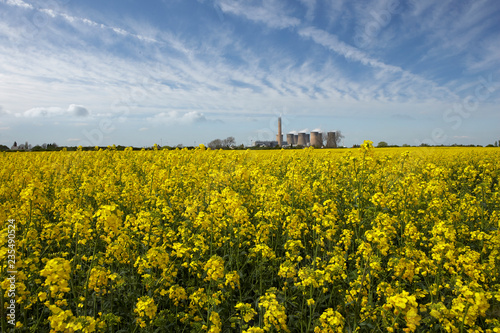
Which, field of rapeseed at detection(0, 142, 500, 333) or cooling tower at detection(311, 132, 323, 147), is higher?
cooling tower at detection(311, 132, 323, 147)

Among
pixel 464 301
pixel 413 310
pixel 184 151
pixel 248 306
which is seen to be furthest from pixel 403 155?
pixel 184 151

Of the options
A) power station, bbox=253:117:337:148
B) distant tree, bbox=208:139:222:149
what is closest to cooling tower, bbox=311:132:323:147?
power station, bbox=253:117:337:148

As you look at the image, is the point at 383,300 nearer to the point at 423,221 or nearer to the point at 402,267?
the point at 402,267

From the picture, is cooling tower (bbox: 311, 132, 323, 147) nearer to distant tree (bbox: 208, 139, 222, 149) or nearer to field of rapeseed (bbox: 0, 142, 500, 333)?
distant tree (bbox: 208, 139, 222, 149)

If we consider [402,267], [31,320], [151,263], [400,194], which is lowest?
[31,320]

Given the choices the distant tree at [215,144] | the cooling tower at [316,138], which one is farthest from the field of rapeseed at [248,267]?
the cooling tower at [316,138]

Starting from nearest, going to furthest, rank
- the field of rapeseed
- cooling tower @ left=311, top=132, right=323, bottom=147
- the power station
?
Result: the field of rapeseed < the power station < cooling tower @ left=311, top=132, right=323, bottom=147

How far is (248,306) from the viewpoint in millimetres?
2373

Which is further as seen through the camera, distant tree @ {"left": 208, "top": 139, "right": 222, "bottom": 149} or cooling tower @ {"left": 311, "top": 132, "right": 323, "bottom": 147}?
cooling tower @ {"left": 311, "top": 132, "right": 323, "bottom": 147}

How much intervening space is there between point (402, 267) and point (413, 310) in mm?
1481

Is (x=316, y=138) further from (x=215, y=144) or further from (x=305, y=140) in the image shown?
(x=215, y=144)

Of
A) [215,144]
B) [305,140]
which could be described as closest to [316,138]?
[305,140]

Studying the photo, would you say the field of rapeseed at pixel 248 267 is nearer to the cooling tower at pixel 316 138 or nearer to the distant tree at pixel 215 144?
the distant tree at pixel 215 144

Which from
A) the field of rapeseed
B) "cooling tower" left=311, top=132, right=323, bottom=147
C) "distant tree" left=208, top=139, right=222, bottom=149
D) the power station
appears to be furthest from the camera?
"cooling tower" left=311, top=132, right=323, bottom=147
